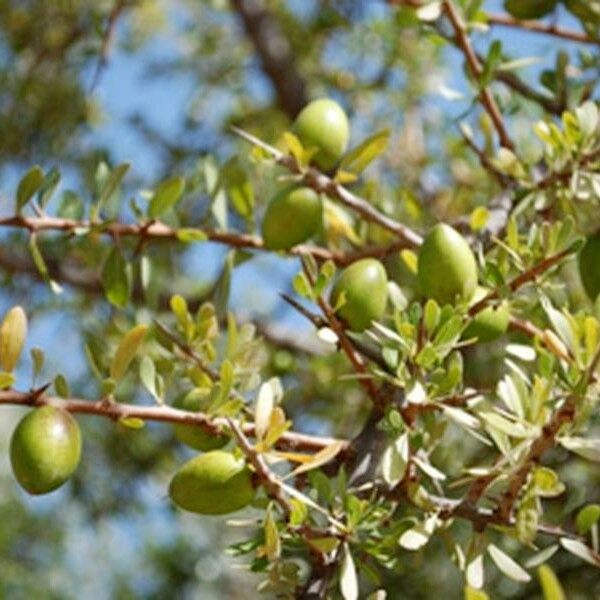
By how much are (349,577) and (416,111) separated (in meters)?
1.30

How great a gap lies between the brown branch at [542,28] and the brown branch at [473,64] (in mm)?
127

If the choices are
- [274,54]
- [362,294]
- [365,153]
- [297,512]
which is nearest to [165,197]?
A: [365,153]

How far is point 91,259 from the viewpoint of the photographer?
3.73 feet

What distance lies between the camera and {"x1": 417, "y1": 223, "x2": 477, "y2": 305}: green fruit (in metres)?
0.71

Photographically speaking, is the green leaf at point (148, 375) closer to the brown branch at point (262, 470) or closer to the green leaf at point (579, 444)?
the brown branch at point (262, 470)

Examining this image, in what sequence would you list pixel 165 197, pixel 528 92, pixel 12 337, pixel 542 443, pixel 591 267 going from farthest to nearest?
pixel 528 92, pixel 165 197, pixel 591 267, pixel 12 337, pixel 542 443

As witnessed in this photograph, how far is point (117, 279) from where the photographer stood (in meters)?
0.90

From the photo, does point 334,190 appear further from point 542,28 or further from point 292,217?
point 542,28

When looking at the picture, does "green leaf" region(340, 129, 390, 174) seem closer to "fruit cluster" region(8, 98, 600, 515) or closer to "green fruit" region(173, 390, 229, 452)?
"fruit cluster" region(8, 98, 600, 515)

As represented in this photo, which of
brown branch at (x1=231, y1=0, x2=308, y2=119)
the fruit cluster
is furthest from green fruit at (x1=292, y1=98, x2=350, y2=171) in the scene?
brown branch at (x1=231, y1=0, x2=308, y2=119)

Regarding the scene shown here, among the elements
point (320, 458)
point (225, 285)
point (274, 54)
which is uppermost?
point (320, 458)

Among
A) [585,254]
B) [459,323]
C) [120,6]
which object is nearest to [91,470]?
[120,6]

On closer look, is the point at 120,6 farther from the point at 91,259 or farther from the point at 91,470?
the point at 91,470

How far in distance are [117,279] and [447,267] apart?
0.87 ft
